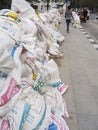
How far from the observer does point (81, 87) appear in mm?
4949

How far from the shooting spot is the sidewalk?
12.1ft

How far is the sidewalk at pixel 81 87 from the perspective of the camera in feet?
12.1

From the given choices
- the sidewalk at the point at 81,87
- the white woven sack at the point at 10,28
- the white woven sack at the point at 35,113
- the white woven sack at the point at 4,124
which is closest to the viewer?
the white woven sack at the point at 4,124

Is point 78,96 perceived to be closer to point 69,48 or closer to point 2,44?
point 2,44

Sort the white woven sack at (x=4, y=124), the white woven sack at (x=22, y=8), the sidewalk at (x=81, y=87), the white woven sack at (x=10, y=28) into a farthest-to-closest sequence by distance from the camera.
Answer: the white woven sack at (x=22, y=8) → the sidewalk at (x=81, y=87) → the white woven sack at (x=10, y=28) → the white woven sack at (x=4, y=124)

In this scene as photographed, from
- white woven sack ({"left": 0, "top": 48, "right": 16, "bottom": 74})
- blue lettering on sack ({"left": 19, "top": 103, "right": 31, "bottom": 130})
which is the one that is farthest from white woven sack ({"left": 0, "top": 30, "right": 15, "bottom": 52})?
blue lettering on sack ({"left": 19, "top": 103, "right": 31, "bottom": 130})

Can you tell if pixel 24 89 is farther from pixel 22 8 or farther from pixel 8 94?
pixel 22 8

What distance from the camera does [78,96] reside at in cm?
450

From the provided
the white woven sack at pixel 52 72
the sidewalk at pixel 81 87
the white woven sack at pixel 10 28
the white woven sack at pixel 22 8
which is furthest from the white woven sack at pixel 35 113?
the white woven sack at pixel 22 8

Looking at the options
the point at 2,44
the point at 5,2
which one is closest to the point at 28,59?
the point at 2,44

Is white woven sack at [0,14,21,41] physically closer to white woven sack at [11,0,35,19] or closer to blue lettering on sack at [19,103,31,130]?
blue lettering on sack at [19,103,31,130]

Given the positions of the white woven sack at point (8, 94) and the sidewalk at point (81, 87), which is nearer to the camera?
the white woven sack at point (8, 94)

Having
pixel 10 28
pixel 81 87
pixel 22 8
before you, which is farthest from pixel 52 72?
pixel 22 8

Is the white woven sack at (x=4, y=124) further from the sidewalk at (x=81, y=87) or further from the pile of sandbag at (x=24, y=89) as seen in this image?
the sidewalk at (x=81, y=87)
